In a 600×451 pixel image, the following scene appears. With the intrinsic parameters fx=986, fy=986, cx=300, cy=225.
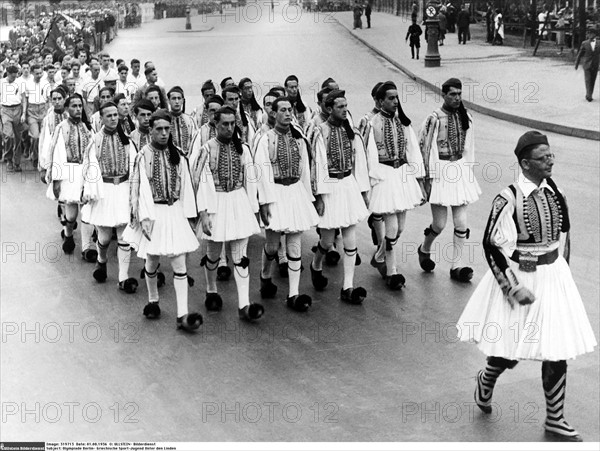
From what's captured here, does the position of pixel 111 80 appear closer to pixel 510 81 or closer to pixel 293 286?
pixel 293 286

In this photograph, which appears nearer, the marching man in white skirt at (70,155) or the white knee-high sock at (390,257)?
the white knee-high sock at (390,257)

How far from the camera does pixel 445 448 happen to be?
5988 millimetres

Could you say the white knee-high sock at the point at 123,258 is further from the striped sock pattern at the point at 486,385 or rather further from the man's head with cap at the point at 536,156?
the man's head with cap at the point at 536,156

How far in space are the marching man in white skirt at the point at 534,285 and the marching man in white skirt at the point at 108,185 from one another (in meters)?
5.06

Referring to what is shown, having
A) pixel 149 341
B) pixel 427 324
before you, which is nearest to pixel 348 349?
pixel 427 324

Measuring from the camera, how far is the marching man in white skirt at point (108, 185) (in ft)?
35.9

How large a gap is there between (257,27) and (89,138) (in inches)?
1790

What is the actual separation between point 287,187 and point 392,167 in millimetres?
1270

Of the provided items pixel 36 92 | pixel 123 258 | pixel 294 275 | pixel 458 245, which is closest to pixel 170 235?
pixel 294 275

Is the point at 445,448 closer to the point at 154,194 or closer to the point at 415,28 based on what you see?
the point at 154,194

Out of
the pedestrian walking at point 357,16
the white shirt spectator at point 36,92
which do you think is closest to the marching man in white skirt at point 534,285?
the white shirt spectator at point 36,92

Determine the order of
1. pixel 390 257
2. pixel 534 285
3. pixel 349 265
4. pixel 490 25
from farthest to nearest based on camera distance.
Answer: pixel 490 25 → pixel 390 257 → pixel 349 265 → pixel 534 285

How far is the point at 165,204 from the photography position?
9.48m

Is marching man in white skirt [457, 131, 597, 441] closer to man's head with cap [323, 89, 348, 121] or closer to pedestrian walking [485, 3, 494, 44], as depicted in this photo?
man's head with cap [323, 89, 348, 121]
